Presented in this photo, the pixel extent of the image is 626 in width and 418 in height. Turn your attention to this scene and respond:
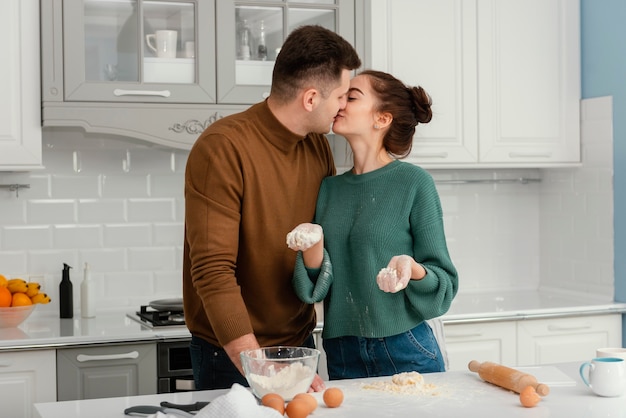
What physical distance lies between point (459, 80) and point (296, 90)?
5.54 feet

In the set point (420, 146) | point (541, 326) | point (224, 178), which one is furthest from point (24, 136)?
point (541, 326)

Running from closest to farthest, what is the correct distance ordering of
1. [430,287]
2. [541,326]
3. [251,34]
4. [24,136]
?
[430,287] → [24,136] → [251,34] → [541,326]

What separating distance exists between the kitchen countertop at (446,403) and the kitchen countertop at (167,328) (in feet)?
4.06

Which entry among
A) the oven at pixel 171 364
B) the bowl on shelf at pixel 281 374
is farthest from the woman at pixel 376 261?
the oven at pixel 171 364

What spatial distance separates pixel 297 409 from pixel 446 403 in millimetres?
353

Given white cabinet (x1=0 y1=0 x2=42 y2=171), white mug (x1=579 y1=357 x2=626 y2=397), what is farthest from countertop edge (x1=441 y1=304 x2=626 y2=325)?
white cabinet (x1=0 y1=0 x2=42 y2=171)

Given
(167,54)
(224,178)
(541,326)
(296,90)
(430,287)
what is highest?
(167,54)

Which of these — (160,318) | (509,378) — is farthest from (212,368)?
(160,318)

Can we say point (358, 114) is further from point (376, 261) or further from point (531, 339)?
point (531, 339)

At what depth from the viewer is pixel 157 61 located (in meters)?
3.53

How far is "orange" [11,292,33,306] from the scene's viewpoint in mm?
3383

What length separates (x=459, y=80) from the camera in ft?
13.2

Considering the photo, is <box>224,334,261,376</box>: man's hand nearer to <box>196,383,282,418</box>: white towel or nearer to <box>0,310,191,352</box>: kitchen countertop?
<box>196,383,282,418</box>: white towel

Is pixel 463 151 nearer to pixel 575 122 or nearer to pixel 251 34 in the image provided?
pixel 575 122
